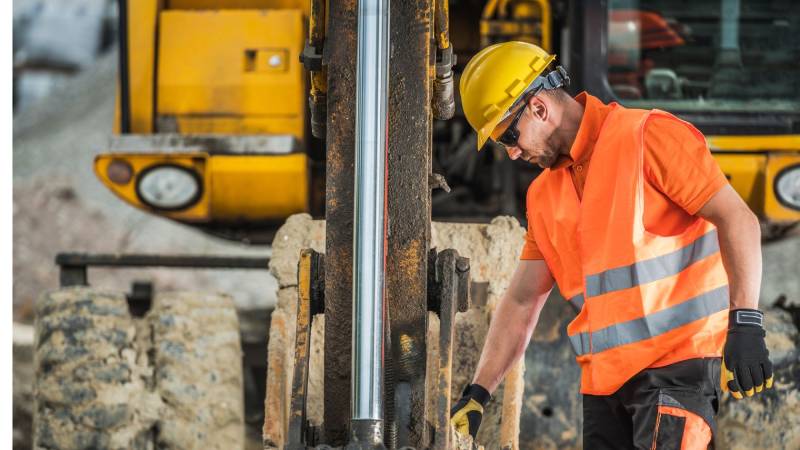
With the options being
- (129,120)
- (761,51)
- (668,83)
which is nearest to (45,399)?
(129,120)

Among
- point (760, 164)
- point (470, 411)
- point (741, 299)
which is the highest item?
point (760, 164)

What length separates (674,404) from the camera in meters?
2.34

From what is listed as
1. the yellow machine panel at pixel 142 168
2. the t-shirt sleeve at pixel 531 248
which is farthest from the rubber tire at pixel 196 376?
the t-shirt sleeve at pixel 531 248

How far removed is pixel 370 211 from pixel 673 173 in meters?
0.69

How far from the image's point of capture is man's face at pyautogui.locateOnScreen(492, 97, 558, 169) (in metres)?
2.50

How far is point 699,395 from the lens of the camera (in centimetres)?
237

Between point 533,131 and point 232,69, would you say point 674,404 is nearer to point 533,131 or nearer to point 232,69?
point 533,131

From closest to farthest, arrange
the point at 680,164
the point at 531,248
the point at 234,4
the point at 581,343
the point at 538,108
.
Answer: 1. the point at 680,164
2. the point at 538,108
3. the point at 581,343
4. the point at 531,248
5. the point at 234,4

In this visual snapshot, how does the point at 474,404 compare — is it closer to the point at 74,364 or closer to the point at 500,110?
the point at 500,110

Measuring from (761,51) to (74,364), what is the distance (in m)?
2.52

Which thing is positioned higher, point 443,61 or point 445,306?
point 443,61

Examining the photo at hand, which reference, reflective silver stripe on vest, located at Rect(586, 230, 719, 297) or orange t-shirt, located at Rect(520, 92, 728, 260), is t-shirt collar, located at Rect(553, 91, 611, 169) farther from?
reflective silver stripe on vest, located at Rect(586, 230, 719, 297)

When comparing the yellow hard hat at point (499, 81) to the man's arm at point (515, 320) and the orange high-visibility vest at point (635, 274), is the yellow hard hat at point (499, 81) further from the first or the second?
the man's arm at point (515, 320)

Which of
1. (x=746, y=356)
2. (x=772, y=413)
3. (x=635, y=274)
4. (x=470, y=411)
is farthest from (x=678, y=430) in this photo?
(x=772, y=413)
